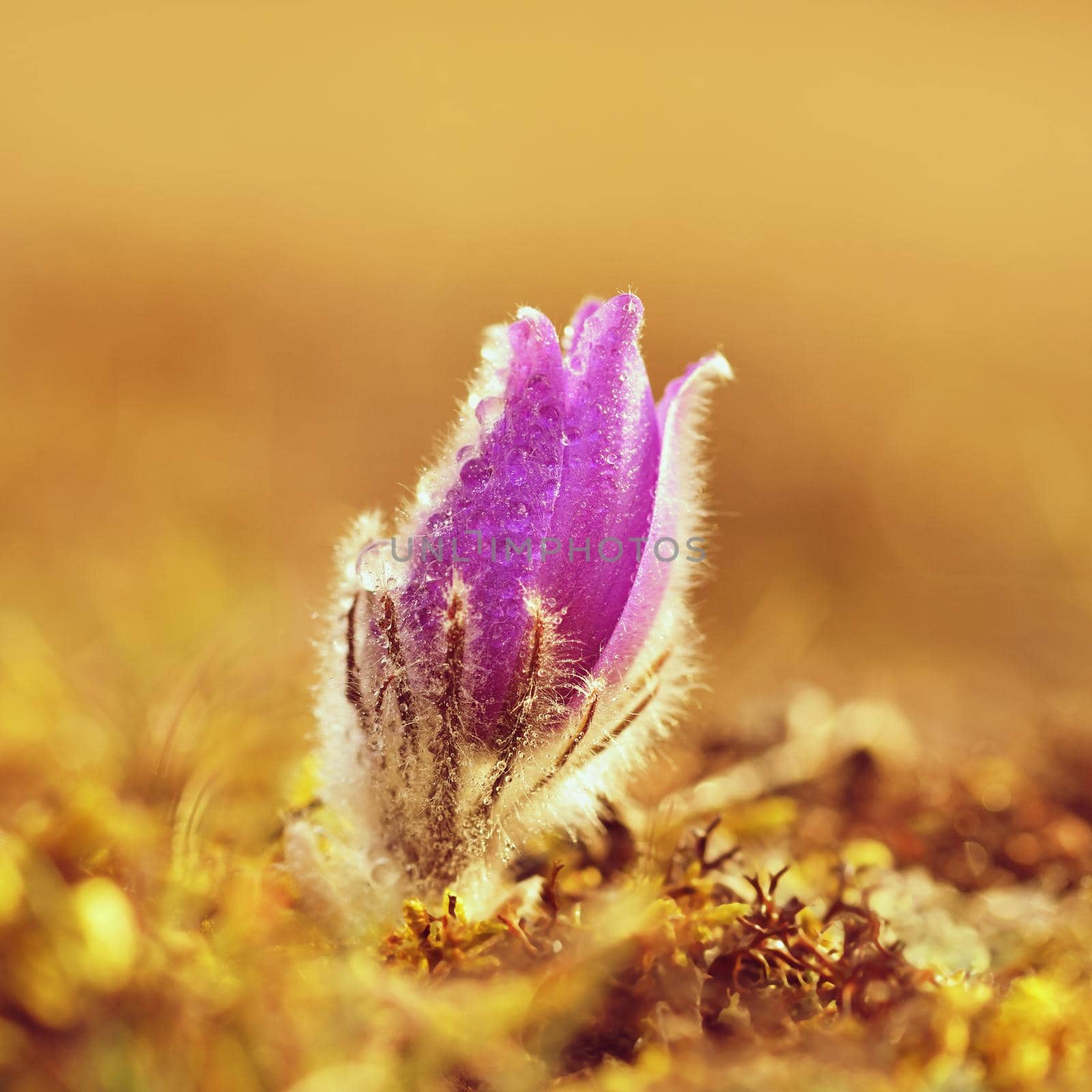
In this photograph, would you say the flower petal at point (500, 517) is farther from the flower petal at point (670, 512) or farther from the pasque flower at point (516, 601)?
the flower petal at point (670, 512)

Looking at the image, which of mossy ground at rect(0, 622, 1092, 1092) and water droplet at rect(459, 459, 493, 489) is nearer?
mossy ground at rect(0, 622, 1092, 1092)

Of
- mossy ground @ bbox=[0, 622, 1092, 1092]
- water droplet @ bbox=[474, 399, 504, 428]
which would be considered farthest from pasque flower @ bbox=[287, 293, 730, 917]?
mossy ground @ bbox=[0, 622, 1092, 1092]

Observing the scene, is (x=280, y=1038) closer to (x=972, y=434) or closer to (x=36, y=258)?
(x=972, y=434)

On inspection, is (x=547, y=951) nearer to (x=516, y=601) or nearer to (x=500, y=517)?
(x=516, y=601)

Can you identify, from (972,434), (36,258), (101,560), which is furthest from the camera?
(36,258)

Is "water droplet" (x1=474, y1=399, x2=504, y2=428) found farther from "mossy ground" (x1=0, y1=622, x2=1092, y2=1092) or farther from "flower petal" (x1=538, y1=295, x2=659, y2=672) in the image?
"mossy ground" (x1=0, y1=622, x2=1092, y2=1092)

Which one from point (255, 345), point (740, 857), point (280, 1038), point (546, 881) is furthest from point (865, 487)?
point (280, 1038)

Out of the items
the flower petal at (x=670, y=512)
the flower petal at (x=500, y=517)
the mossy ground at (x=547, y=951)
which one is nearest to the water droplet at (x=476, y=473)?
the flower petal at (x=500, y=517)
